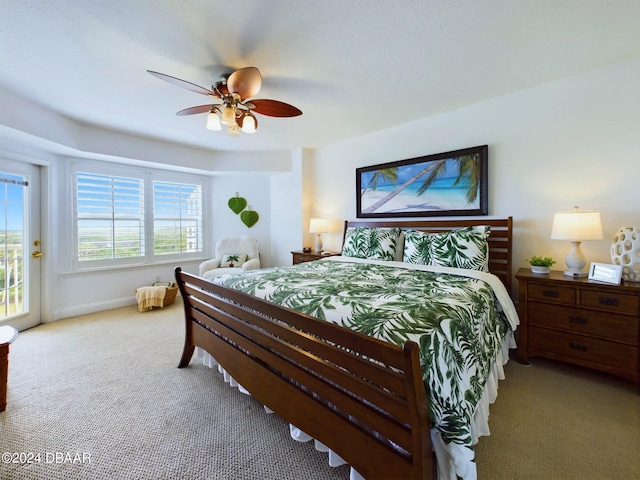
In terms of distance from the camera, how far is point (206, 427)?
5.65 feet

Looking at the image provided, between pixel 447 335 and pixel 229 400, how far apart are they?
1.63m

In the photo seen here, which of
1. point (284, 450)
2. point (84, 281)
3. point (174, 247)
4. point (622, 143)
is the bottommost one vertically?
point (284, 450)

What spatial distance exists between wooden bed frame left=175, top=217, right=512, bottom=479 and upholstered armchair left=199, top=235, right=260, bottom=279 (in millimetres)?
2512

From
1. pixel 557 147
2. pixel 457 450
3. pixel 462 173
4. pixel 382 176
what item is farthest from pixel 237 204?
pixel 457 450

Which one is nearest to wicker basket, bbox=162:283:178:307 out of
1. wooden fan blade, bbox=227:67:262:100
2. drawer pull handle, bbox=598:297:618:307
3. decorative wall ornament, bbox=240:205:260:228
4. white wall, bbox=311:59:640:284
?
decorative wall ornament, bbox=240:205:260:228

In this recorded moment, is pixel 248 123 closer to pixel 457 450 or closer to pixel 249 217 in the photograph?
pixel 457 450

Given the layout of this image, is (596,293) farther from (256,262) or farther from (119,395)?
(256,262)

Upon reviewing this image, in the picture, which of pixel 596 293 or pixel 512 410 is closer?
pixel 512 410

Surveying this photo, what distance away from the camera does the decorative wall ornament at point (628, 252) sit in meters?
2.04

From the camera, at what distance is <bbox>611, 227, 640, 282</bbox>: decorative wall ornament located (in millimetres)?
2043

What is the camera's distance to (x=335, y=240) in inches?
174

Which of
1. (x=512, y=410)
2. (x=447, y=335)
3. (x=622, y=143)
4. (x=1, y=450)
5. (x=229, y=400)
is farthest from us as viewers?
(x=622, y=143)

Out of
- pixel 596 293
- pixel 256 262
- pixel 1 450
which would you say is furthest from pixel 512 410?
pixel 256 262

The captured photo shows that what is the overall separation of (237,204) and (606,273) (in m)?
4.96
